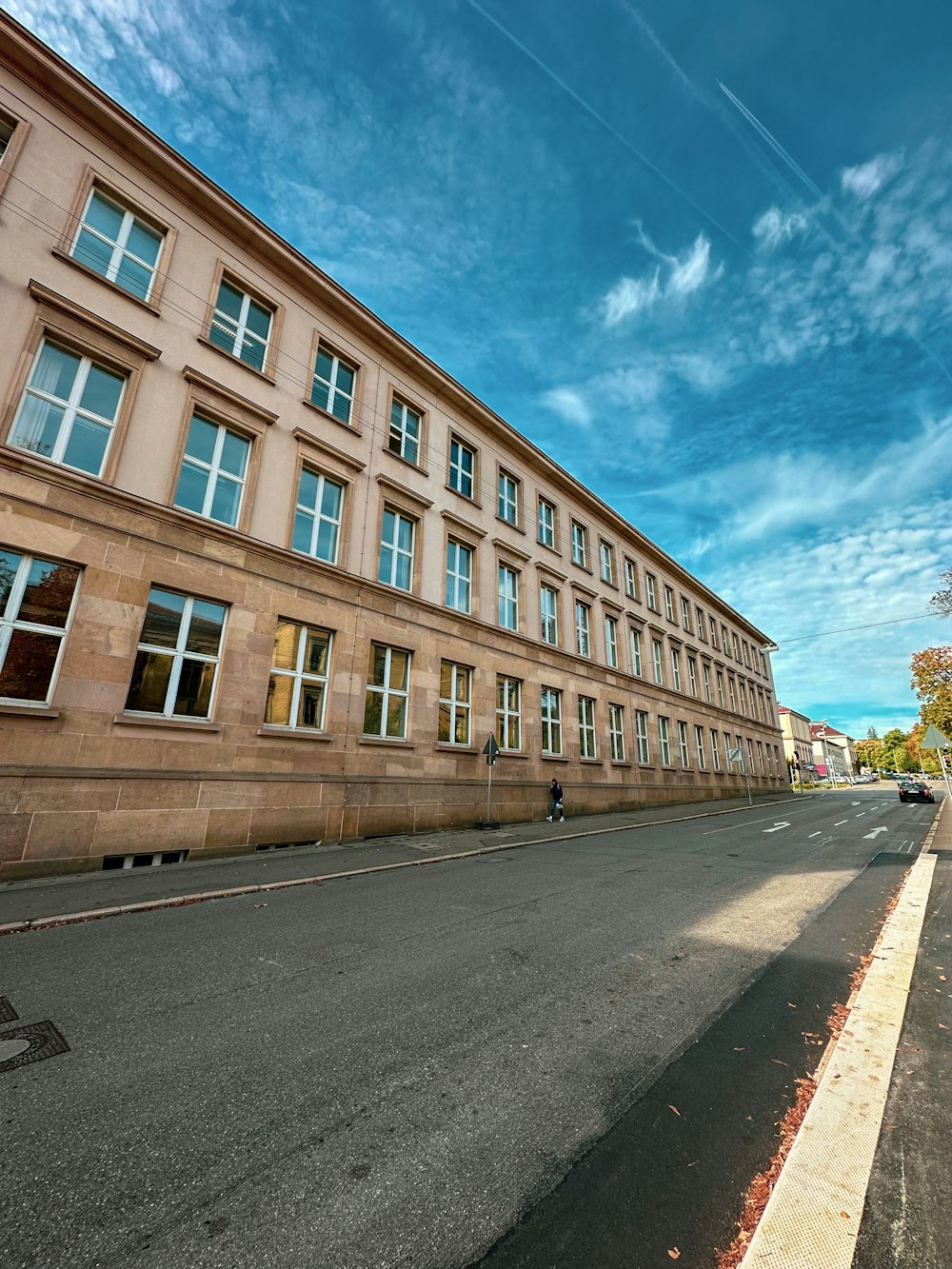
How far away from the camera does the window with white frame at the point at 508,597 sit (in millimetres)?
19781

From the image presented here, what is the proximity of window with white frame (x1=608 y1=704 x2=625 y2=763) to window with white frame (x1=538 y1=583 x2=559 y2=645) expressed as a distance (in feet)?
15.3

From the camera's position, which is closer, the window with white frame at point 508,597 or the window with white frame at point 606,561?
the window with white frame at point 508,597

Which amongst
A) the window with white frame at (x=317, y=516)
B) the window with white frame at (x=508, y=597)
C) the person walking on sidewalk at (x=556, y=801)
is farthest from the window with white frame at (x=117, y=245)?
the person walking on sidewalk at (x=556, y=801)

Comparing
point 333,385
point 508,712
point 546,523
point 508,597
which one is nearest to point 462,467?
point 508,597

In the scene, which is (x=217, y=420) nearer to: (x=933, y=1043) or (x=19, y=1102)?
(x=19, y=1102)

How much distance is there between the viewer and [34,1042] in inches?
134

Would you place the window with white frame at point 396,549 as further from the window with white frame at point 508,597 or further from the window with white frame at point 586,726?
the window with white frame at point 586,726

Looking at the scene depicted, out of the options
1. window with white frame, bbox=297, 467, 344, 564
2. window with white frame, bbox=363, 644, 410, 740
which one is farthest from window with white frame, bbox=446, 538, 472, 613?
window with white frame, bbox=297, 467, 344, 564

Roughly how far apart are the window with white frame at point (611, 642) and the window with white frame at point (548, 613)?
166 inches

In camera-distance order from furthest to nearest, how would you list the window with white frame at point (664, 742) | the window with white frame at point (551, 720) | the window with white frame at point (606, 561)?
the window with white frame at point (664, 742)
the window with white frame at point (606, 561)
the window with white frame at point (551, 720)

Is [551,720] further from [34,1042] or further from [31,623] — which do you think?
[34,1042]

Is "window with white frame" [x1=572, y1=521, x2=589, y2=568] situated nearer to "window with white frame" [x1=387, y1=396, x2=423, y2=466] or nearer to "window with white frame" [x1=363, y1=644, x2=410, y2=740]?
"window with white frame" [x1=387, y1=396, x2=423, y2=466]

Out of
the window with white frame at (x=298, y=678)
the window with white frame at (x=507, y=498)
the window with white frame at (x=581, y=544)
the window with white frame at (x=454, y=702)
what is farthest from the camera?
the window with white frame at (x=581, y=544)

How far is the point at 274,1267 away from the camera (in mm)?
1817
